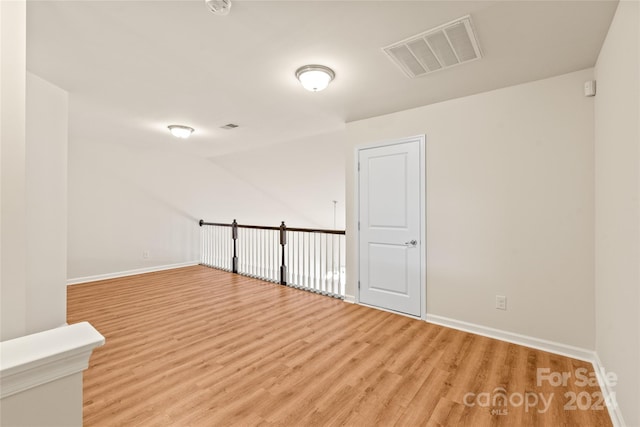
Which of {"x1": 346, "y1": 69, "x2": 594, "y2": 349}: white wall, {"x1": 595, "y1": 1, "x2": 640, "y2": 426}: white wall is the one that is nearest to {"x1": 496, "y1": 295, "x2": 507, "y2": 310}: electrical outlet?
{"x1": 346, "y1": 69, "x2": 594, "y2": 349}: white wall

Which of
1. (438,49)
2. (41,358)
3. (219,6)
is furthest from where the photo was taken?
(438,49)

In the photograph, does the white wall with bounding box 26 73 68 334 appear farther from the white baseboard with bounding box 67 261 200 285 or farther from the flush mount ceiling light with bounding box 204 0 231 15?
the white baseboard with bounding box 67 261 200 285

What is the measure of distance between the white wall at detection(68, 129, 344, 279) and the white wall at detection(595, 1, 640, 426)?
3329 millimetres

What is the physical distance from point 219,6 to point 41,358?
74.2 inches

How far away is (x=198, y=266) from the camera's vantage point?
6.52 m

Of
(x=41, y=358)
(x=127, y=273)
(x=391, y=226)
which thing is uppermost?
(x=391, y=226)

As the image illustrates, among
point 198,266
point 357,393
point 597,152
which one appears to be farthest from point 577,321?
point 198,266

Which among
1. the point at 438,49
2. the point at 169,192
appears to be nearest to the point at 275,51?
the point at 438,49

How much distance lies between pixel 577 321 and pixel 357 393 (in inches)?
80.5

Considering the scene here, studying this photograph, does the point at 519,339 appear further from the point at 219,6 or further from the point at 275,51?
the point at 219,6

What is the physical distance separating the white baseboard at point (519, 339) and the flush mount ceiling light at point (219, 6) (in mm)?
3396

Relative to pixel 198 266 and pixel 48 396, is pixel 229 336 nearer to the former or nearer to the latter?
pixel 48 396

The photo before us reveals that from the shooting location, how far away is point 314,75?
8.13ft

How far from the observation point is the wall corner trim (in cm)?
76
